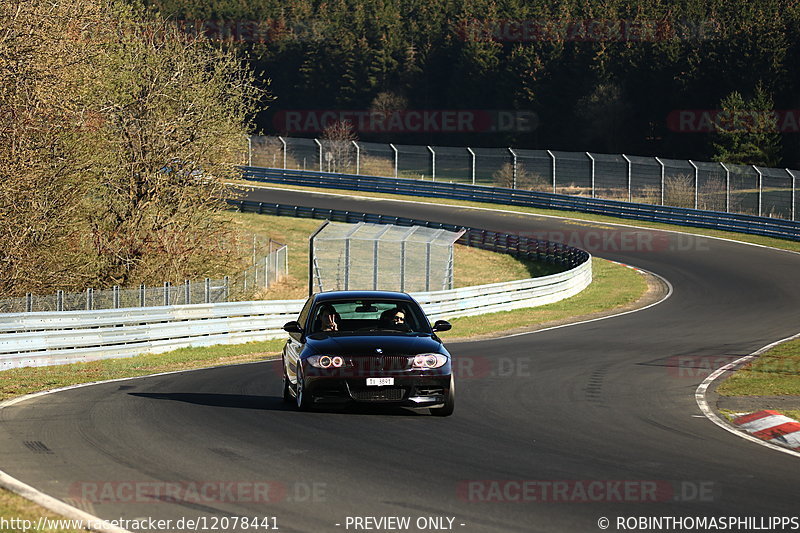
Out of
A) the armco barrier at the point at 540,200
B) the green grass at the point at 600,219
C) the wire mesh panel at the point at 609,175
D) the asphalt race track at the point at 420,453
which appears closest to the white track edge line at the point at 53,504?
the asphalt race track at the point at 420,453

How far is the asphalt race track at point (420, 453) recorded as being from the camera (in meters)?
8.53

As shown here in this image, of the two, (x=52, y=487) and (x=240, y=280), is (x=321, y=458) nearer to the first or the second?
(x=52, y=487)

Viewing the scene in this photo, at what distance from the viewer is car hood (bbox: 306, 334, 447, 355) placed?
1292 cm

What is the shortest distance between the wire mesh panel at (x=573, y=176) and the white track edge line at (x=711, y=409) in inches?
1812

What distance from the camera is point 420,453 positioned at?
10812mm

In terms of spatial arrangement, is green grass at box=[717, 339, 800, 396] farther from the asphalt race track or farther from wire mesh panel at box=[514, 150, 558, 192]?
wire mesh panel at box=[514, 150, 558, 192]

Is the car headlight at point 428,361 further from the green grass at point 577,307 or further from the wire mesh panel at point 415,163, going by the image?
the wire mesh panel at point 415,163

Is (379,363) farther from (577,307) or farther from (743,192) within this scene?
(743,192)

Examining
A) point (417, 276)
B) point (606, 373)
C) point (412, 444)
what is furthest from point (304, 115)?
point (412, 444)

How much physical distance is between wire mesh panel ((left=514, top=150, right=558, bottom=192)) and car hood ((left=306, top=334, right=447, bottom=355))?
161 ft

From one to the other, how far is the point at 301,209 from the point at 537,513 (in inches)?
2035

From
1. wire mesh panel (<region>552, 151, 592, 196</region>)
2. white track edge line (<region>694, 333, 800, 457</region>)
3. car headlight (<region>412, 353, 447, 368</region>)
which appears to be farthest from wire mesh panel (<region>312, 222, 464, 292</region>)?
wire mesh panel (<region>552, 151, 592, 196</region>)

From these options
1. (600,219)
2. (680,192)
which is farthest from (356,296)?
(680,192)

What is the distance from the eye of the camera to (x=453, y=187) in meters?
65.8
